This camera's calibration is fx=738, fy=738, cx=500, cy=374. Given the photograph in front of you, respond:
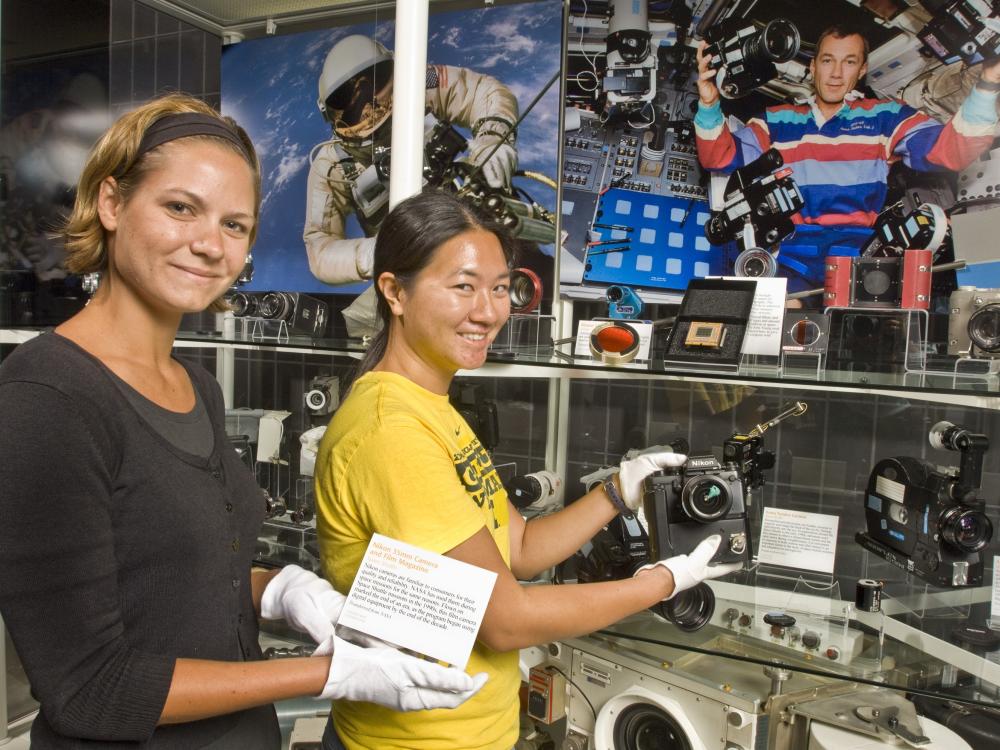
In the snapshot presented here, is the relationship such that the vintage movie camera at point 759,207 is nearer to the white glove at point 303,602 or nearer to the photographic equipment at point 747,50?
A: the photographic equipment at point 747,50

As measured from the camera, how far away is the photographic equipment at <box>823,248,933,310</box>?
2.08 meters

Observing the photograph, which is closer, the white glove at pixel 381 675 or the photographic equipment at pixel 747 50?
the white glove at pixel 381 675

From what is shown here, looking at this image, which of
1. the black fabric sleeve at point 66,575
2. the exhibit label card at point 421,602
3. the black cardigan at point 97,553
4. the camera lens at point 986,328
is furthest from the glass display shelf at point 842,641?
the black fabric sleeve at point 66,575

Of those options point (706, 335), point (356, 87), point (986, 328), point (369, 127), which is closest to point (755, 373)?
point (706, 335)

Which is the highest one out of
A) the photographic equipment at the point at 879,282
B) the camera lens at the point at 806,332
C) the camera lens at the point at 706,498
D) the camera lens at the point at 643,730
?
the photographic equipment at the point at 879,282

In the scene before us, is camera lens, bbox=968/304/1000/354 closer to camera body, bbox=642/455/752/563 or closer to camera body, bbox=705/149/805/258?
camera body, bbox=642/455/752/563

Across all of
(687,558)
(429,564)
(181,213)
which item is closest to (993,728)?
(687,558)

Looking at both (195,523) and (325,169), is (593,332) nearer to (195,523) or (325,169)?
(195,523)

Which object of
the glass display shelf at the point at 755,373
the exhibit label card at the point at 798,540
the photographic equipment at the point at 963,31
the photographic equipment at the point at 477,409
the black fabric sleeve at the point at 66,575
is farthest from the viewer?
the photographic equipment at the point at 477,409

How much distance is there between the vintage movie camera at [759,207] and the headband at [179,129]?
6.49 ft

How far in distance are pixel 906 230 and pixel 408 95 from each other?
5.78 ft

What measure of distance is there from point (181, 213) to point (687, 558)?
1229 mm

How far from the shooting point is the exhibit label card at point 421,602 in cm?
113

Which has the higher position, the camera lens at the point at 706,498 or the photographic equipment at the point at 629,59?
the photographic equipment at the point at 629,59
